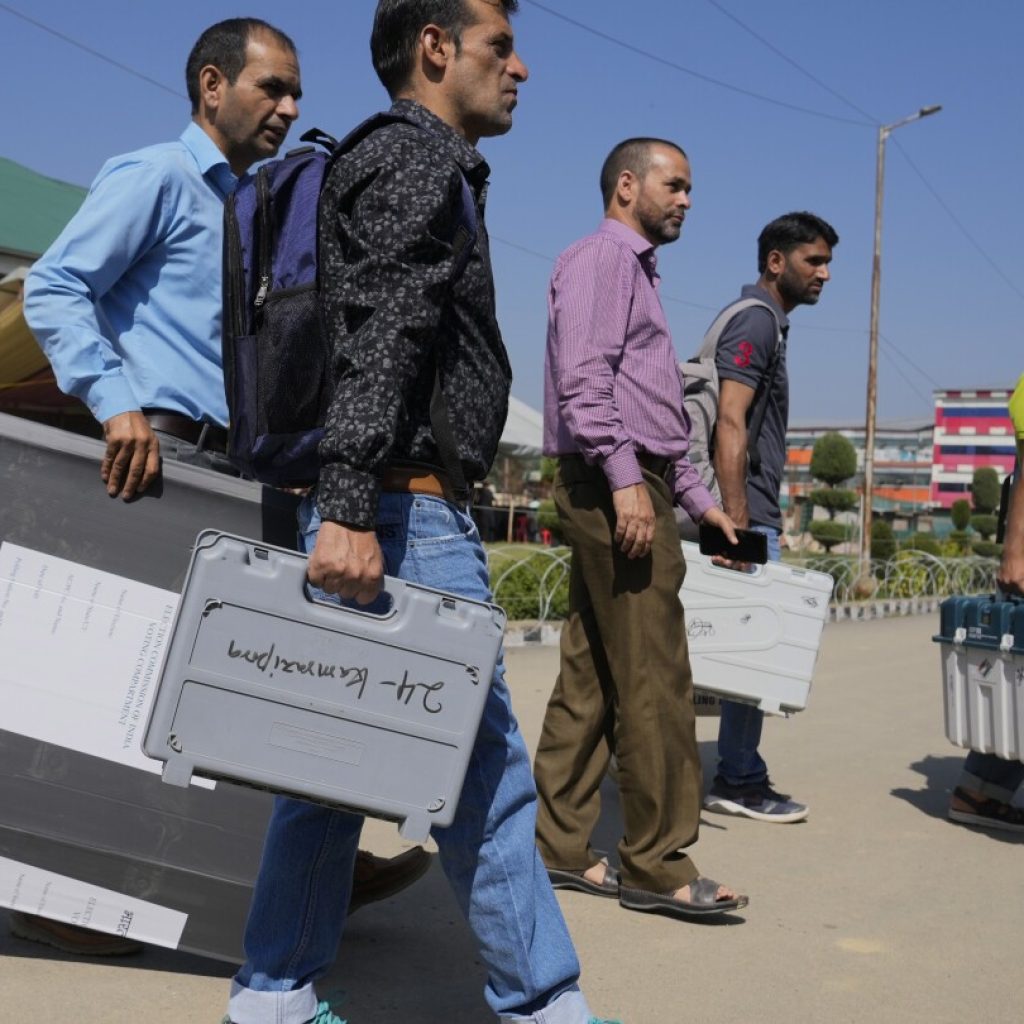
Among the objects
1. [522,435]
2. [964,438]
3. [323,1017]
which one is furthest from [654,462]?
[964,438]

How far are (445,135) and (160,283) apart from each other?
3.37 ft

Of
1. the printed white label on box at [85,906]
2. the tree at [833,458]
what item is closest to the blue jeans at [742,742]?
the printed white label on box at [85,906]

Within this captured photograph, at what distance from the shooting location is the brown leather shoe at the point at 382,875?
3.69m

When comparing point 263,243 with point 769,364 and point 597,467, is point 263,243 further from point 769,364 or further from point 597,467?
point 769,364

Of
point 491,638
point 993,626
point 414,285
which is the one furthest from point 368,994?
point 993,626

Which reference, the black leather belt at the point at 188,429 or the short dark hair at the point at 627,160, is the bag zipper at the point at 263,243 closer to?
the black leather belt at the point at 188,429

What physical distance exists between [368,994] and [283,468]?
1293mm

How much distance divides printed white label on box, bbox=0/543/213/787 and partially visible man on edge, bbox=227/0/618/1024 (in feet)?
1.85

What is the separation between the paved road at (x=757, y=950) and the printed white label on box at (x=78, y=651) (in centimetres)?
55

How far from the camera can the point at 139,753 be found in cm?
311

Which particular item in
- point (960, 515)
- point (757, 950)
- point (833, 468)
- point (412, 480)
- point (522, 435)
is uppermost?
point (833, 468)

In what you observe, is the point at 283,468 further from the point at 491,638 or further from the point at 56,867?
the point at 56,867

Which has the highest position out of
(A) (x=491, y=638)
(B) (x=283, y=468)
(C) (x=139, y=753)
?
(B) (x=283, y=468)

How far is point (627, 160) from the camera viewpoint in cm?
450
